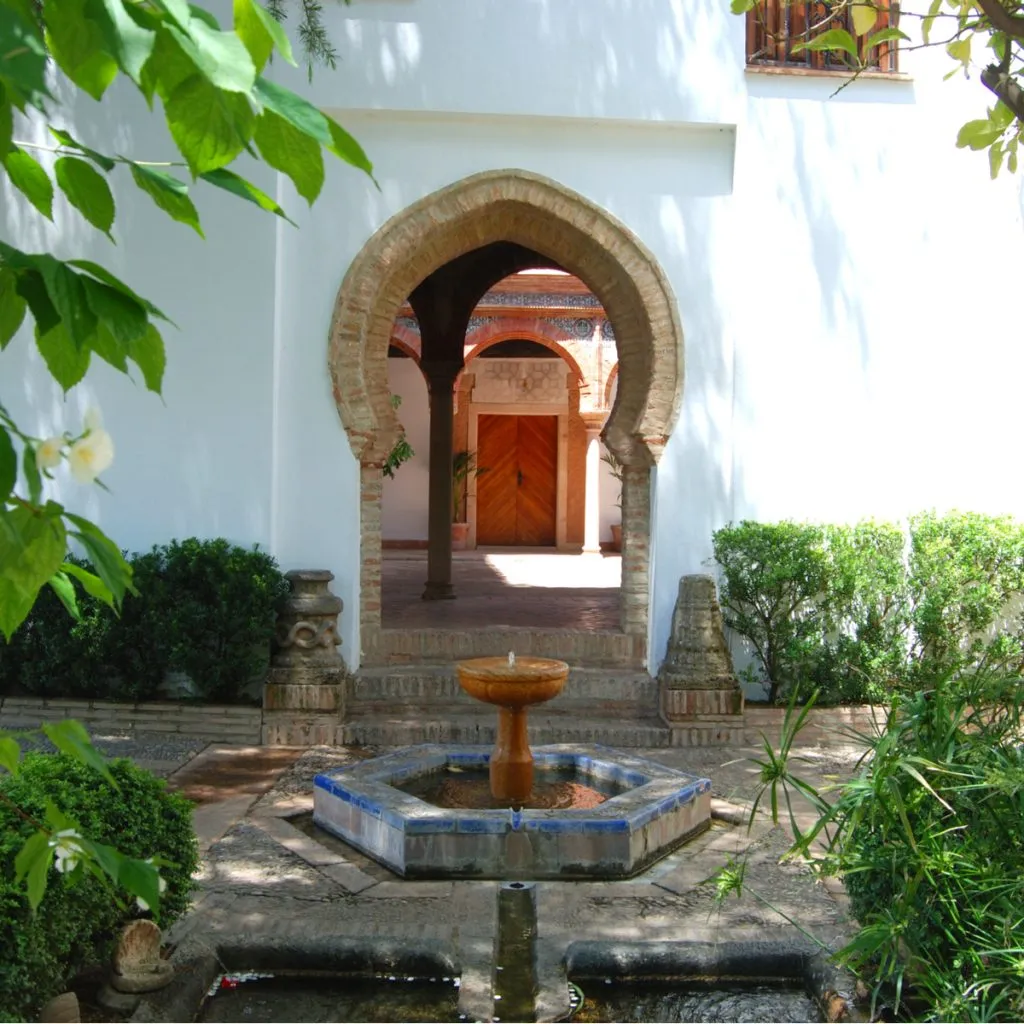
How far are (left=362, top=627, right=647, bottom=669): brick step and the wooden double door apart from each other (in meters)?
11.4

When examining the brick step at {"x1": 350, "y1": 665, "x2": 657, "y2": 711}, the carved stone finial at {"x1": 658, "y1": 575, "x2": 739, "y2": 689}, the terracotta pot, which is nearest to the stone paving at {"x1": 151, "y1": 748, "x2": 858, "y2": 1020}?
the carved stone finial at {"x1": 658, "y1": 575, "x2": 739, "y2": 689}

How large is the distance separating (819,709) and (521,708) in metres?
2.52

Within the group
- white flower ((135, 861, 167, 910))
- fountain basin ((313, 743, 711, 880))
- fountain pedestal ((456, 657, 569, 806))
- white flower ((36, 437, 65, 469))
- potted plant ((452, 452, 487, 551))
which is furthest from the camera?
potted plant ((452, 452, 487, 551))

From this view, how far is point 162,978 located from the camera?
3271 millimetres

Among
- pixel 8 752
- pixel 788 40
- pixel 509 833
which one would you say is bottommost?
pixel 509 833

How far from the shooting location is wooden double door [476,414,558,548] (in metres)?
19.1

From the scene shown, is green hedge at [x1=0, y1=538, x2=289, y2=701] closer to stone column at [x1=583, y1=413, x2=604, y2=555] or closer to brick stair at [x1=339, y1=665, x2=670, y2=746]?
brick stair at [x1=339, y1=665, x2=670, y2=746]

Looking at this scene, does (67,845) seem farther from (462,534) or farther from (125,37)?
(462,534)

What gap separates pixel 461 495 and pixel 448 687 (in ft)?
36.8

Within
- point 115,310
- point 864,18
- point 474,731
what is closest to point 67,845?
point 115,310

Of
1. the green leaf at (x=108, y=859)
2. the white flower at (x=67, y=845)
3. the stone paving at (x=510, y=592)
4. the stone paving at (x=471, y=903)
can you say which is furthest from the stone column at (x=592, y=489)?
the green leaf at (x=108, y=859)

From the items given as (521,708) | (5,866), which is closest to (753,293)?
(521,708)

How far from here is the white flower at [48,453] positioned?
116cm

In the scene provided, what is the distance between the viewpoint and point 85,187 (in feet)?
3.80
